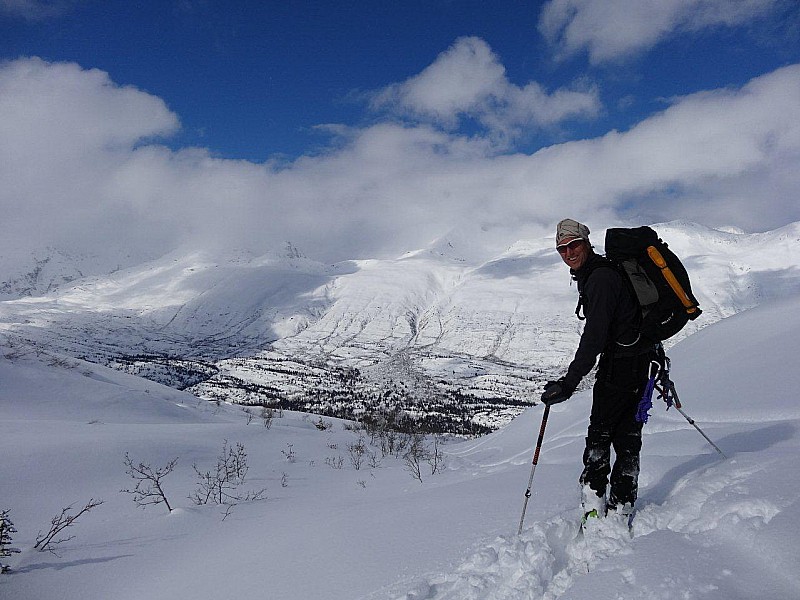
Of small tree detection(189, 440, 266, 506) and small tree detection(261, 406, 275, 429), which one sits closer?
small tree detection(189, 440, 266, 506)

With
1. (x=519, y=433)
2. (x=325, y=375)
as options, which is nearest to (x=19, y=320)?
(x=325, y=375)

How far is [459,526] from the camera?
3.75 metres

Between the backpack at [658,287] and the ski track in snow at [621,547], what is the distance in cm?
120

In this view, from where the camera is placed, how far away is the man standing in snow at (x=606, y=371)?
10.8 feet

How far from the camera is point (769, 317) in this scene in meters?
9.73

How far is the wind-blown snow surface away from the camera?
8.36 feet

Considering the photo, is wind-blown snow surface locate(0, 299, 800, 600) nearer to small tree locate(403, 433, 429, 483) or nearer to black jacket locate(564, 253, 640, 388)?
small tree locate(403, 433, 429, 483)

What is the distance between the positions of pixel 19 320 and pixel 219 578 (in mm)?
252967

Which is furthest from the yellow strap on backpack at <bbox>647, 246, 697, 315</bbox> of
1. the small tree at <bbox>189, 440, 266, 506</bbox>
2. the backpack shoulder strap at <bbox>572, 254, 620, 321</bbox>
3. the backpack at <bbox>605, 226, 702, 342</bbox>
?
the small tree at <bbox>189, 440, 266, 506</bbox>

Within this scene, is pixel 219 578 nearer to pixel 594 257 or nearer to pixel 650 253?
pixel 594 257

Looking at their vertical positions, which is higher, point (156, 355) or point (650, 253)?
point (156, 355)

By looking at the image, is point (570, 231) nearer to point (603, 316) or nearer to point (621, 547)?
point (603, 316)

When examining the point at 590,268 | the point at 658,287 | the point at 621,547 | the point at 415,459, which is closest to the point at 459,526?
the point at 621,547

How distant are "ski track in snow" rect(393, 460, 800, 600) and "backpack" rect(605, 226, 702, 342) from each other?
47.2 inches
